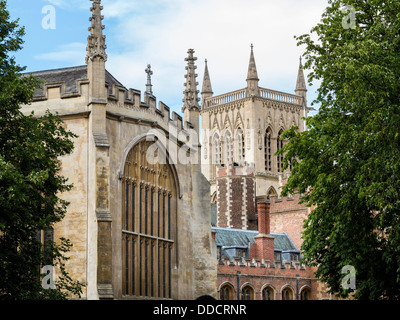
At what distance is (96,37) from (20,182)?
1037 cm

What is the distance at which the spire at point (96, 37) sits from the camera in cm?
2598

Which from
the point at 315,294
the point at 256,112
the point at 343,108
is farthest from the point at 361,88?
the point at 256,112

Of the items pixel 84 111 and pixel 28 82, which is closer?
pixel 28 82

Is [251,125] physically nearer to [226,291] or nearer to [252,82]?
[252,82]

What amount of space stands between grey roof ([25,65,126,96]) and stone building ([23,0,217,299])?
0.06 metres

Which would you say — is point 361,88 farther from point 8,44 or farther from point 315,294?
point 315,294

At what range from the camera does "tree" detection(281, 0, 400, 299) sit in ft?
72.4

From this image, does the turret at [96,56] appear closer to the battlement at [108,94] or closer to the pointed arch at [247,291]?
the battlement at [108,94]

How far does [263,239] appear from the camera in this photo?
58562mm

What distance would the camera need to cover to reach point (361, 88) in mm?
22078

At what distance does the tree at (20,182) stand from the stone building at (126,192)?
213 inches

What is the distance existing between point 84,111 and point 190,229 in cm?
723

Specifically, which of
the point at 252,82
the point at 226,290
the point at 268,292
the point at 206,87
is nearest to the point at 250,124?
the point at 252,82

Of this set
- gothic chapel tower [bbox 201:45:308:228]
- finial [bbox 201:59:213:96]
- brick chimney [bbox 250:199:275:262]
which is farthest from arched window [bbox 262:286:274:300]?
finial [bbox 201:59:213:96]
